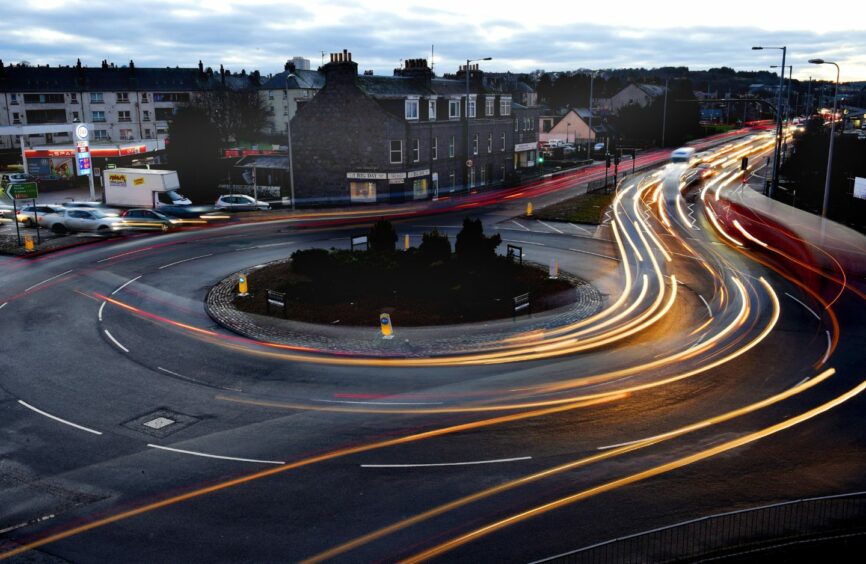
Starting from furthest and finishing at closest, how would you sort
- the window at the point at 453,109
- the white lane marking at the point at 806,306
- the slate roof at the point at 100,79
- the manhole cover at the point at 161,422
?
the slate roof at the point at 100,79 < the window at the point at 453,109 < the white lane marking at the point at 806,306 < the manhole cover at the point at 161,422

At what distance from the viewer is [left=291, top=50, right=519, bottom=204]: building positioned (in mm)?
54188

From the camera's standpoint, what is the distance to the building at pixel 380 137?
54.2m

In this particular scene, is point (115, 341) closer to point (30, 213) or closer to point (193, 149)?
point (30, 213)

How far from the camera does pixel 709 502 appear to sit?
12664mm

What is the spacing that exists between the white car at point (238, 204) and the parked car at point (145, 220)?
6.59 metres

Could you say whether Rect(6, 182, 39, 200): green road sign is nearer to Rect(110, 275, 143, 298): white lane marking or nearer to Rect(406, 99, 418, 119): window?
Rect(110, 275, 143, 298): white lane marking

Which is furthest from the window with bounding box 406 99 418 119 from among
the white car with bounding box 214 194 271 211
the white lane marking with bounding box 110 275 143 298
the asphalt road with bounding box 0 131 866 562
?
the asphalt road with bounding box 0 131 866 562

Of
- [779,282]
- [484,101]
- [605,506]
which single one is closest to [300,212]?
[484,101]

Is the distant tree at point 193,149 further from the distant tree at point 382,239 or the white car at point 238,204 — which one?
the distant tree at point 382,239

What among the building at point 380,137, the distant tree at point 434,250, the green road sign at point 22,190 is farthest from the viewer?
the building at point 380,137

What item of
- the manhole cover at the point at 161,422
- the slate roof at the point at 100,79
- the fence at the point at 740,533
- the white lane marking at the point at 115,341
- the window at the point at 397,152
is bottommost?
the manhole cover at the point at 161,422

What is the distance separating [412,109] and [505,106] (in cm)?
1620

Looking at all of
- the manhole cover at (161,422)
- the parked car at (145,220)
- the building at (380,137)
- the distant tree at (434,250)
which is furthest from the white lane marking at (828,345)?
the building at (380,137)

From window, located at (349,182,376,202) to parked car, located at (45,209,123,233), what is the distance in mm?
19053
